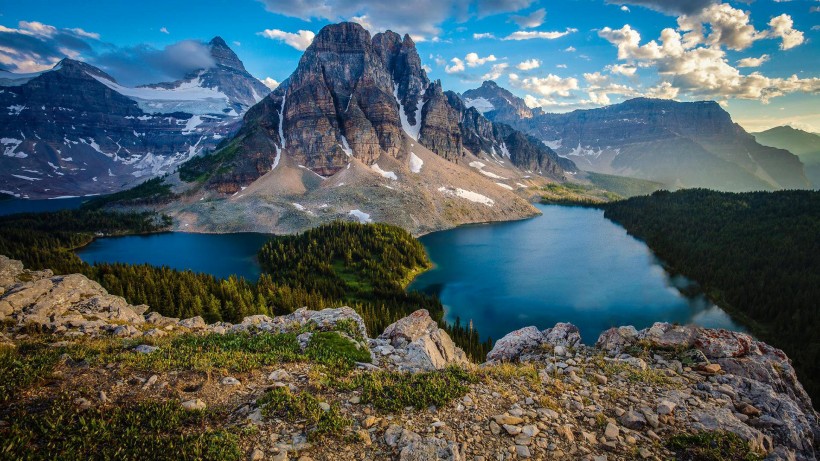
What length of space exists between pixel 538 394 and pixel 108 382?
460 inches

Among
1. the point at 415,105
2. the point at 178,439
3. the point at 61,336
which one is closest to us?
the point at 178,439

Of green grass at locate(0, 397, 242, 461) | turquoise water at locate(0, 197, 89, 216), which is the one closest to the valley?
green grass at locate(0, 397, 242, 461)

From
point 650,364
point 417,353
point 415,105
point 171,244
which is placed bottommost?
point 171,244

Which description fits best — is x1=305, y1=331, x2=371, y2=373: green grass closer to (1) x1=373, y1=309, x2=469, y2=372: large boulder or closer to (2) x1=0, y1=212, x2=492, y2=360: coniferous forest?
(1) x1=373, y1=309, x2=469, y2=372: large boulder

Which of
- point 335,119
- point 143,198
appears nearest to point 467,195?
point 335,119

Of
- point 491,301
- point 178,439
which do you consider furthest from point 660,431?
point 491,301

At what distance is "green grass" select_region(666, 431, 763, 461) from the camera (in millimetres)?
7441

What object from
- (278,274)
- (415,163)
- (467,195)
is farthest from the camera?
(415,163)

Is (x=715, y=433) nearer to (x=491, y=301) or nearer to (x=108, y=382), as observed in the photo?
(x=108, y=382)

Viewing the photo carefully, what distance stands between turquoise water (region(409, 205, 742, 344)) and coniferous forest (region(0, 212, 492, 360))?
18.8ft

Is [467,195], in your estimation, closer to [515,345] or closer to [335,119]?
[335,119]

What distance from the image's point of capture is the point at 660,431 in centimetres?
831

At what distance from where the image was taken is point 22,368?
8.48 metres

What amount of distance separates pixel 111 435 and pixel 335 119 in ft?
473
